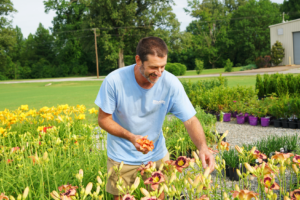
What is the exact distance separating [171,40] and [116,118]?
3452 centimetres

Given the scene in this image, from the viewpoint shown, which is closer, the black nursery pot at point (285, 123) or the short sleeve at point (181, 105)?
the short sleeve at point (181, 105)

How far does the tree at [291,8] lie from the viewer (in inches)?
1631

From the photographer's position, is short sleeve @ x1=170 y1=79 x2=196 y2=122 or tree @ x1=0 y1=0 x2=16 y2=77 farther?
Result: tree @ x1=0 y1=0 x2=16 y2=77

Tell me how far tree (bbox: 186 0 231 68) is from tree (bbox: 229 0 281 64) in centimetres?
Answer: 186

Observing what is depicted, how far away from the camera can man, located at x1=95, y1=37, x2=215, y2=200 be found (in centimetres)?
211

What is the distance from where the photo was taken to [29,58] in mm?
46281

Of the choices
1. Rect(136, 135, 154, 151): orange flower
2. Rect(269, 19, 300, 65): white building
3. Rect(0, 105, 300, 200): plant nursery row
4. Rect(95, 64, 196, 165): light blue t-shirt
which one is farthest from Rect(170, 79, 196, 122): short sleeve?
Rect(269, 19, 300, 65): white building

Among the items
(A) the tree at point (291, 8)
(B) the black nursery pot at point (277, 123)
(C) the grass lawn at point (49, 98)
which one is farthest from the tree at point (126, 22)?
(B) the black nursery pot at point (277, 123)

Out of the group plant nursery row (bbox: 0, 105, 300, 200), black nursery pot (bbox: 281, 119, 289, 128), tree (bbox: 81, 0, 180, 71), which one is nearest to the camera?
plant nursery row (bbox: 0, 105, 300, 200)

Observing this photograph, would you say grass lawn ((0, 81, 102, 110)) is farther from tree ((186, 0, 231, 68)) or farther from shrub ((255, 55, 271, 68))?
tree ((186, 0, 231, 68))

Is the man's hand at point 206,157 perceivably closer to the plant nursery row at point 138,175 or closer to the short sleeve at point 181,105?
the plant nursery row at point 138,175

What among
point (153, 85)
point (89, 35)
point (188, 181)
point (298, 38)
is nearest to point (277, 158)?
point (188, 181)

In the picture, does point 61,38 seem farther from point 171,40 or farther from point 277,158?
point 277,158

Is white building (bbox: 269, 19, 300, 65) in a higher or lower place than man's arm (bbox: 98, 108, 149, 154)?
higher
